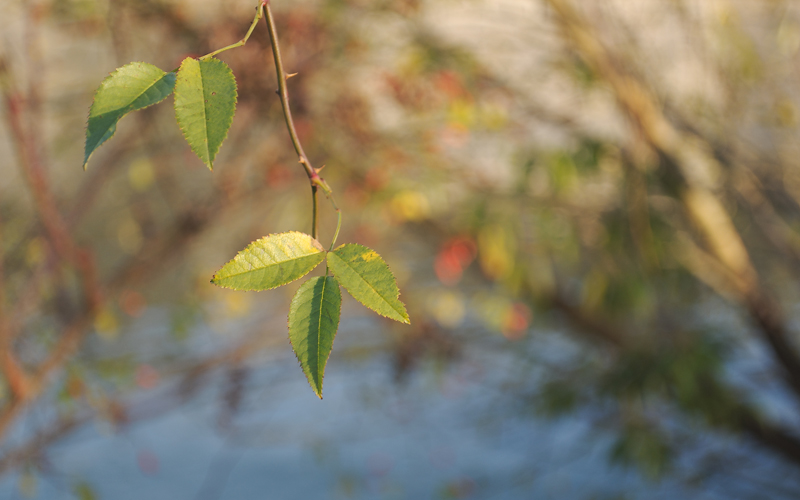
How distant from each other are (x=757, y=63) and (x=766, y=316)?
0.70 meters

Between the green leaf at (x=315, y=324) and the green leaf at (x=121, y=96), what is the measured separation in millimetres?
118

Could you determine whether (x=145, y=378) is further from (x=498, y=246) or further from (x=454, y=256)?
(x=498, y=246)

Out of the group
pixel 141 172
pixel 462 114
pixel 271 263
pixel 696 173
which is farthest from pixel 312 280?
pixel 696 173

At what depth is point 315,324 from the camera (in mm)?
328

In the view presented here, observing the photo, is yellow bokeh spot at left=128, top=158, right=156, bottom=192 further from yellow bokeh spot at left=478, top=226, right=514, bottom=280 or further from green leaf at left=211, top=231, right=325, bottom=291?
green leaf at left=211, top=231, right=325, bottom=291

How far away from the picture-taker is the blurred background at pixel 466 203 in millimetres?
1590

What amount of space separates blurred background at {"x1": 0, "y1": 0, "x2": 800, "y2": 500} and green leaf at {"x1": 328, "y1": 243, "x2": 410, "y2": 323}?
1.11 meters

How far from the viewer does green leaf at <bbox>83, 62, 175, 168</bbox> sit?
1.00ft

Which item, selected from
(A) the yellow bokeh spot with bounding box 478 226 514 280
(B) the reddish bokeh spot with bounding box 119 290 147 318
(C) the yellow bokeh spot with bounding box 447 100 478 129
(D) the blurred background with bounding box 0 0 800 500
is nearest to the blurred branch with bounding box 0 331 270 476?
(D) the blurred background with bounding box 0 0 800 500

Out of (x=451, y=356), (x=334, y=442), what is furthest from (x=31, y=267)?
(x=334, y=442)

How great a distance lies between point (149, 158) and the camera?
1782 millimetres

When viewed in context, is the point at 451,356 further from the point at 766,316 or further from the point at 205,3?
the point at 205,3

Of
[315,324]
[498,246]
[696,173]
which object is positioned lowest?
[315,324]

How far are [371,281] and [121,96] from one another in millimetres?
154
